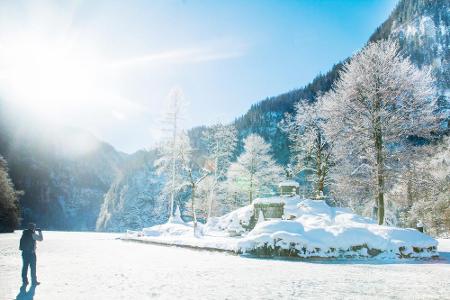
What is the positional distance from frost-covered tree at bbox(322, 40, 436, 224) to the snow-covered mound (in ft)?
14.9

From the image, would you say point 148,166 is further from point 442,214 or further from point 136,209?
point 442,214

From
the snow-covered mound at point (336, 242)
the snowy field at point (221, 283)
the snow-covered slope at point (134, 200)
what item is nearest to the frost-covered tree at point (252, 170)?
the snow-covered mound at point (336, 242)

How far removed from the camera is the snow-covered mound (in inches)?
727

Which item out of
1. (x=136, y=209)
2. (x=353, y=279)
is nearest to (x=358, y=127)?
(x=353, y=279)

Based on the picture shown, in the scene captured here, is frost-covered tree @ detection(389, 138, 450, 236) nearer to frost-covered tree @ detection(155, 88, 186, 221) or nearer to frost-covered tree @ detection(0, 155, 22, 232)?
frost-covered tree @ detection(155, 88, 186, 221)

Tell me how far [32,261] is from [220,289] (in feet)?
17.1

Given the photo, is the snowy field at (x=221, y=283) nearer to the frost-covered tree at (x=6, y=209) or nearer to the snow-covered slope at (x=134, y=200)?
the frost-covered tree at (x=6, y=209)

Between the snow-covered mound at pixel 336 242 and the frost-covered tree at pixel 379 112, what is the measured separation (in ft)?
14.9

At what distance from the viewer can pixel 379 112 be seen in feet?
75.9

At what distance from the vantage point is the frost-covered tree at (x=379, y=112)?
76.8 feet

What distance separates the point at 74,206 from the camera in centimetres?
17812

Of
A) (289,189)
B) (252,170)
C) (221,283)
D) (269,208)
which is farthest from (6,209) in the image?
(221,283)

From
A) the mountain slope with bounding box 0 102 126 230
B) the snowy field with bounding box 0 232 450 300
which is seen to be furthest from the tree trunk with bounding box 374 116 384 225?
the mountain slope with bounding box 0 102 126 230

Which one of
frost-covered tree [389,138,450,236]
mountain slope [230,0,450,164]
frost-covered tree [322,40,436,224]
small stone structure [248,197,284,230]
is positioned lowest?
small stone structure [248,197,284,230]
